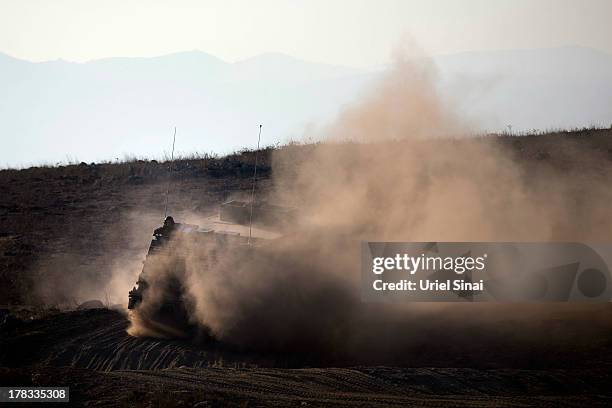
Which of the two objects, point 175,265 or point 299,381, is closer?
point 299,381

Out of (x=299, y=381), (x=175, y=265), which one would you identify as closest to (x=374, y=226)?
(x=175, y=265)

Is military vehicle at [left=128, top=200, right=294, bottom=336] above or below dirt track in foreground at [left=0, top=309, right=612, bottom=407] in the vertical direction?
above

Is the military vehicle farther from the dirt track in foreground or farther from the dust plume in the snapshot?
the dirt track in foreground

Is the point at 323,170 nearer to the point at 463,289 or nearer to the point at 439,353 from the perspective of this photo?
the point at 463,289

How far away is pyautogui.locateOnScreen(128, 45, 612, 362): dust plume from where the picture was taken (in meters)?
14.8

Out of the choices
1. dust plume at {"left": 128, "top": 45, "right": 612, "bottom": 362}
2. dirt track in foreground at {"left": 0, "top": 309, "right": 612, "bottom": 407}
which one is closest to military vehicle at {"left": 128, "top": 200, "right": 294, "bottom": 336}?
dust plume at {"left": 128, "top": 45, "right": 612, "bottom": 362}

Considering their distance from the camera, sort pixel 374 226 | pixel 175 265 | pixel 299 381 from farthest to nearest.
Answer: pixel 374 226 → pixel 175 265 → pixel 299 381

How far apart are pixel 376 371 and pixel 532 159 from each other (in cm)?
2385

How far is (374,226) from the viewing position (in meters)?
18.3

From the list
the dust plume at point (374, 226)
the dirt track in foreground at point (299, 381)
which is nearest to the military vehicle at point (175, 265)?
the dust plume at point (374, 226)

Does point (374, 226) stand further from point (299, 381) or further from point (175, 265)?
point (299, 381)

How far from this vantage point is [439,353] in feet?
43.1

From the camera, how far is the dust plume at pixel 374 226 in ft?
48.6

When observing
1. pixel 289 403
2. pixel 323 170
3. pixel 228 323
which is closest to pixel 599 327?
pixel 289 403
